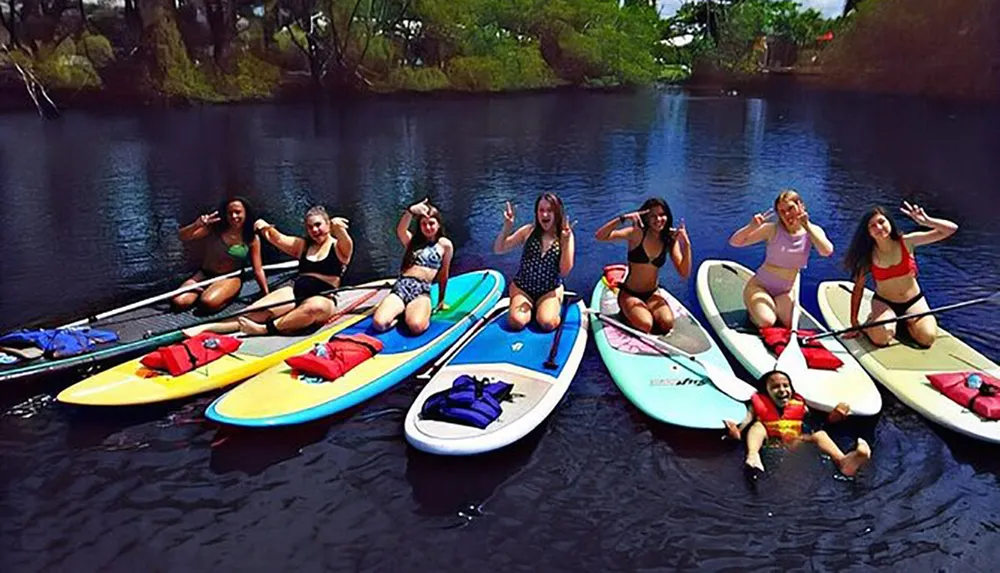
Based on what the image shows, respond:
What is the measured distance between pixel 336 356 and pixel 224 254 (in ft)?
7.99

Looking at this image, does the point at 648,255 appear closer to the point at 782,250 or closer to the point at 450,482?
the point at 782,250

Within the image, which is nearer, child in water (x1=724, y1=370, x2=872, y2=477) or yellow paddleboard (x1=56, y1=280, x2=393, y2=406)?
child in water (x1=724, y1=370, x2=872, y2=477)

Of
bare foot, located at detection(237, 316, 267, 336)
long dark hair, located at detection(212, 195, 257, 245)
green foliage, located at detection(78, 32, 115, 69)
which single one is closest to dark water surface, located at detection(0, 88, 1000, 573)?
bare foot, located at detection(237, 316, 267, 336)

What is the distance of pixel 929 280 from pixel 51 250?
12.4 metres

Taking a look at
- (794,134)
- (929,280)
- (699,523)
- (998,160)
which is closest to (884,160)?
(998,160)

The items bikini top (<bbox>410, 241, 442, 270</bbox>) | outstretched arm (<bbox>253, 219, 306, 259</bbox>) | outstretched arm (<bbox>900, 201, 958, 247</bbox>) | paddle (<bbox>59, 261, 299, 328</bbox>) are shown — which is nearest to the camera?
outstretched arm (<bbox>900, 201, 958, 247</bbox>)

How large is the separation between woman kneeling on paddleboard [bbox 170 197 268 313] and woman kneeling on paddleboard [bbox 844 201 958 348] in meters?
5.76

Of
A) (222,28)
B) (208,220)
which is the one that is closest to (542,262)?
(208,220)

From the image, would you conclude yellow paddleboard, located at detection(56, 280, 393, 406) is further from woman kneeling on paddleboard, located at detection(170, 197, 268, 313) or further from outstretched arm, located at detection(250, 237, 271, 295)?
woman kneeling on paddleboard, located at detection(170, 197, 268, 313)

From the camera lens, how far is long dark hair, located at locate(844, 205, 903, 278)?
7293mm

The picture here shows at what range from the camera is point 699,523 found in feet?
17.3

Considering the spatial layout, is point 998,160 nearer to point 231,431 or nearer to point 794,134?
point 794,134

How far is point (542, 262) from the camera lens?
7.57m

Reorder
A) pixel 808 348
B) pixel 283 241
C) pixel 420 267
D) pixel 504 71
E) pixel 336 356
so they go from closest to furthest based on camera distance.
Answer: pixel 336 356, pixel 808 348, pixel 420 267, pixel 283 241, pixel 504 71
